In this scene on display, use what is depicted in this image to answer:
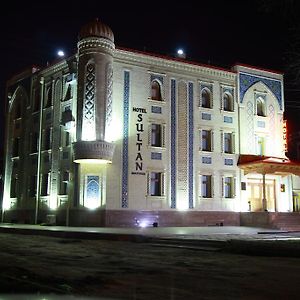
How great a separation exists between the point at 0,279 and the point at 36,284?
0.93 metres

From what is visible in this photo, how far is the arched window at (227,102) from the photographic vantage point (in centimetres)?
3114

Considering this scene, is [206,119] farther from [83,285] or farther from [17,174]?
[83,285]

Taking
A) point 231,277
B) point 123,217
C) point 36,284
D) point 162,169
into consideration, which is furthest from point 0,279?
point 162,169

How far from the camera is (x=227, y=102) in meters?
31.4

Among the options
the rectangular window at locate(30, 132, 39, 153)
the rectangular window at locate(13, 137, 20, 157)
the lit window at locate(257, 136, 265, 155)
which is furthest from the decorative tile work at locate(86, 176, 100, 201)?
the lit window at locate(257, 136, 265, 155)

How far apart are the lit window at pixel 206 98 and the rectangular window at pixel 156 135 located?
3.79m

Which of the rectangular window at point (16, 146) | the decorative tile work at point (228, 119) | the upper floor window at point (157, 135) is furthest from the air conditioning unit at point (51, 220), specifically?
the decorative tile work at point (228, 119)

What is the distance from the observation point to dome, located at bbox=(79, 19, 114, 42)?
26.6 metres

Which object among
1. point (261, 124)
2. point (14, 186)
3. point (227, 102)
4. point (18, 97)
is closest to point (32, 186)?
point (14, 186)

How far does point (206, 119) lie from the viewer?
30.1 metres

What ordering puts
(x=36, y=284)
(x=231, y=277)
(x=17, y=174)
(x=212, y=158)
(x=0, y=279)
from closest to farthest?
(x=36, y=284) → (x=0, y=279) → (x=231, y=277) → (x=212, y=158) → (x=17, y=174)

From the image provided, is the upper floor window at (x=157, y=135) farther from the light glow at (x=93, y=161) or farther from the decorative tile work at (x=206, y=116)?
the light glow at (x=93, y=161)

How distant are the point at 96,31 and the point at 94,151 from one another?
6.70 m

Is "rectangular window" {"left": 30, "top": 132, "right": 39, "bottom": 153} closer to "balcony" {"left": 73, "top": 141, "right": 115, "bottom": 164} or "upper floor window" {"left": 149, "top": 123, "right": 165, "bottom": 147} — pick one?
"balcony" {"left": 73, "top": 141, "right": 115, "bottom": 164}
